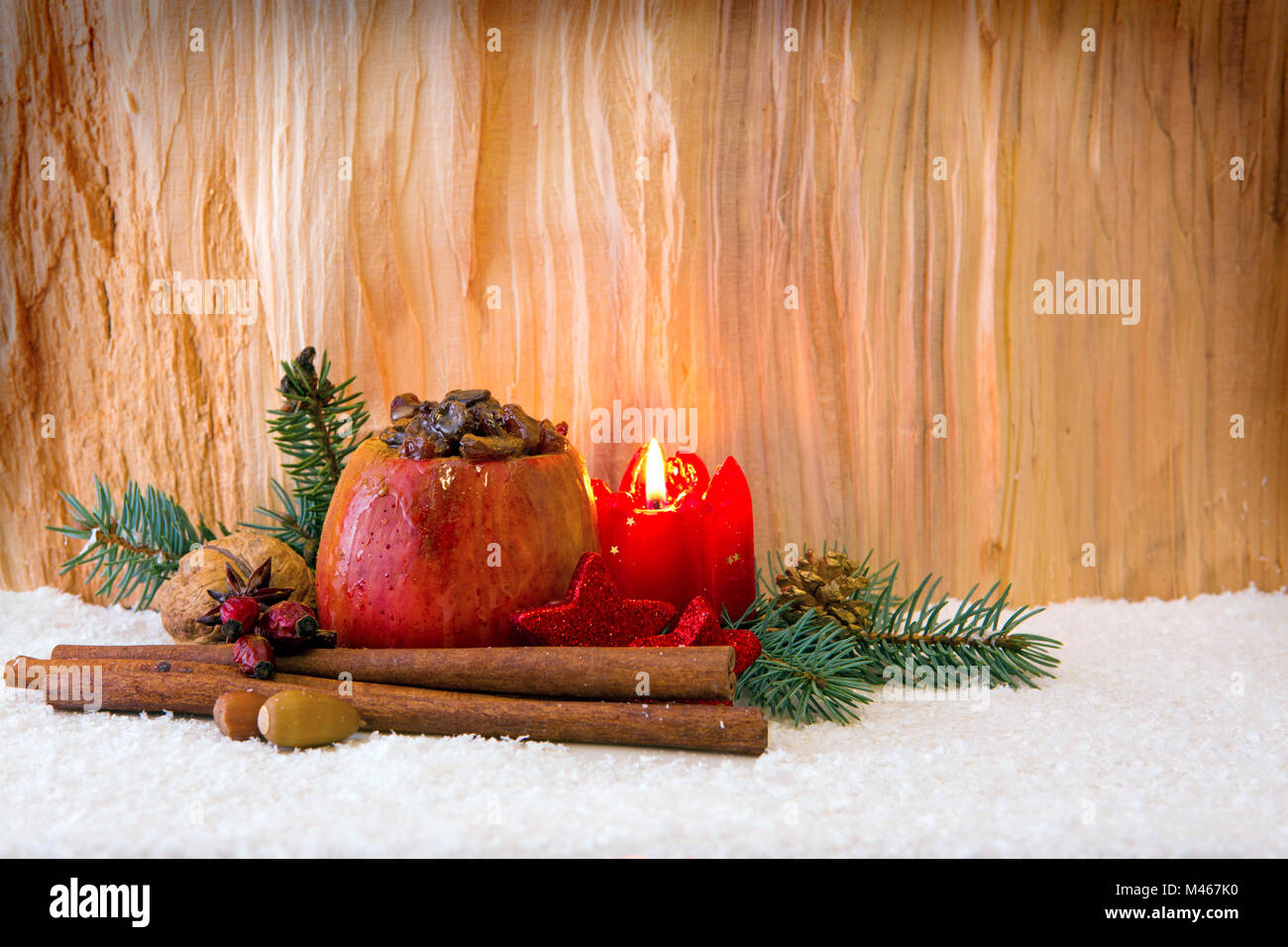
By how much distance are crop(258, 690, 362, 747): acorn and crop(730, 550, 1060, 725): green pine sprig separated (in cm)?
36

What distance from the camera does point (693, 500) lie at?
105 centimetres

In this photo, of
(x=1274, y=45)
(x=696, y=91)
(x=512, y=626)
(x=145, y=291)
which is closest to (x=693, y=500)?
(x=512, y=626)

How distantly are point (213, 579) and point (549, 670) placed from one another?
0.43 m

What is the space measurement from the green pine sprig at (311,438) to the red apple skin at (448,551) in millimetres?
229

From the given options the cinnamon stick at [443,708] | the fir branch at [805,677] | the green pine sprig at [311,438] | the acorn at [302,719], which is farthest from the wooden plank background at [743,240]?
the acorn at [302,719]

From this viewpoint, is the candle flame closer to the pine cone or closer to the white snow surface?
the pine cone

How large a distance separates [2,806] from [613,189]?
892mm

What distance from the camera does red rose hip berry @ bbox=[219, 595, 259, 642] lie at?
2.98 feet

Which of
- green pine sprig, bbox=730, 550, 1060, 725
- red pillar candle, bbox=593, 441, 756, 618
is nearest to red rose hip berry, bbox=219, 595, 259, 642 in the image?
red pillar candle, bbox=593, 441, 756, 618

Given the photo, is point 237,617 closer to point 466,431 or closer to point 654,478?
point 466,431

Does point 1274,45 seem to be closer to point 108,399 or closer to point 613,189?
point 613,189

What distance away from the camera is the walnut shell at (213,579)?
1033 mm
